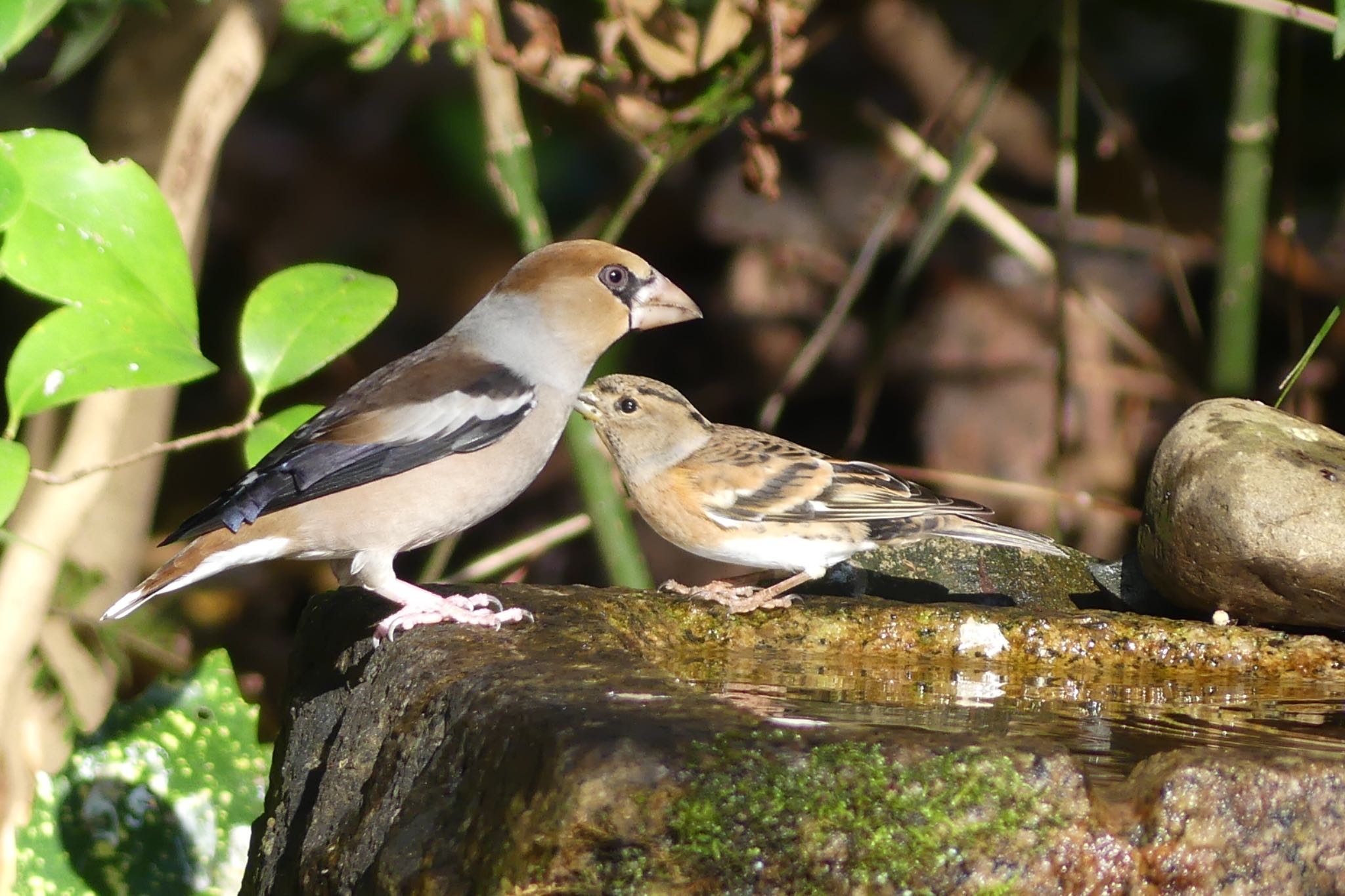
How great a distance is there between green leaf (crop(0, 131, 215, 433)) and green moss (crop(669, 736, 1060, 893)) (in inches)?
44.8

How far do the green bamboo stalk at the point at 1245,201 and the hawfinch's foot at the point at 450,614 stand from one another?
8.77ft

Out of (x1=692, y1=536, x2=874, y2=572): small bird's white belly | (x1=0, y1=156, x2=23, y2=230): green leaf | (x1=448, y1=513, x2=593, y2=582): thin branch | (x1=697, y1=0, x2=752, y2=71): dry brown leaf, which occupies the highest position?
(x1=697, y1=0, x2=752, y2=71): dry brown leaf

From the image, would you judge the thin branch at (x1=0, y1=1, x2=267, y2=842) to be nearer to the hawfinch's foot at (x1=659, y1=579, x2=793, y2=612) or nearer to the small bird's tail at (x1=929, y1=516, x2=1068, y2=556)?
the hawfinch's foot at (x1=659, y1=579, x2=793, y2=612)

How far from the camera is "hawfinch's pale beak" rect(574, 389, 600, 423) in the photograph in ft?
14.2

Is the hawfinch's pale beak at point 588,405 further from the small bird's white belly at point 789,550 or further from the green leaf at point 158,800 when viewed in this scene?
the green leaf at point 158,800

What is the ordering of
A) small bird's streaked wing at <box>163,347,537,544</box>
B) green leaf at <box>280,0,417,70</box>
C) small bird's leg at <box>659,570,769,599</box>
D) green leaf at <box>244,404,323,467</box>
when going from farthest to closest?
1. small bird's leg at <box>659,570,769,599</box>
2. green leaf at <box>280,0,417,70</box>
3. small bird's streaked wing at <box>163,347,537,544</box>
4. green leaf at <box>244,404,323,467</box>

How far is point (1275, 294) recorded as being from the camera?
24.5 feet

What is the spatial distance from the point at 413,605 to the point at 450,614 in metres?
0.09

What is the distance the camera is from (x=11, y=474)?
7.52 feet

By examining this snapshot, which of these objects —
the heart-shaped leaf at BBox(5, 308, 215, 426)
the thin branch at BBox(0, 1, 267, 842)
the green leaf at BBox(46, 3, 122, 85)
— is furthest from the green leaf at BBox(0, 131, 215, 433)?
the green leaf at BBox(46, 3, 122, 85)

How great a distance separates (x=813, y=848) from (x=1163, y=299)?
6.28 meters

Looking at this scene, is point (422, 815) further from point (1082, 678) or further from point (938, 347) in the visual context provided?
point (938, 347)

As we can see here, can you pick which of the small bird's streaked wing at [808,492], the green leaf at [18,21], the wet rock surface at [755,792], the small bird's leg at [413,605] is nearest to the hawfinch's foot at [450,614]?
the small bird's leg at [413,605]

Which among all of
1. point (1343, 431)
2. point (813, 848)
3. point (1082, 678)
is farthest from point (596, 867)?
point (1343, 431)
